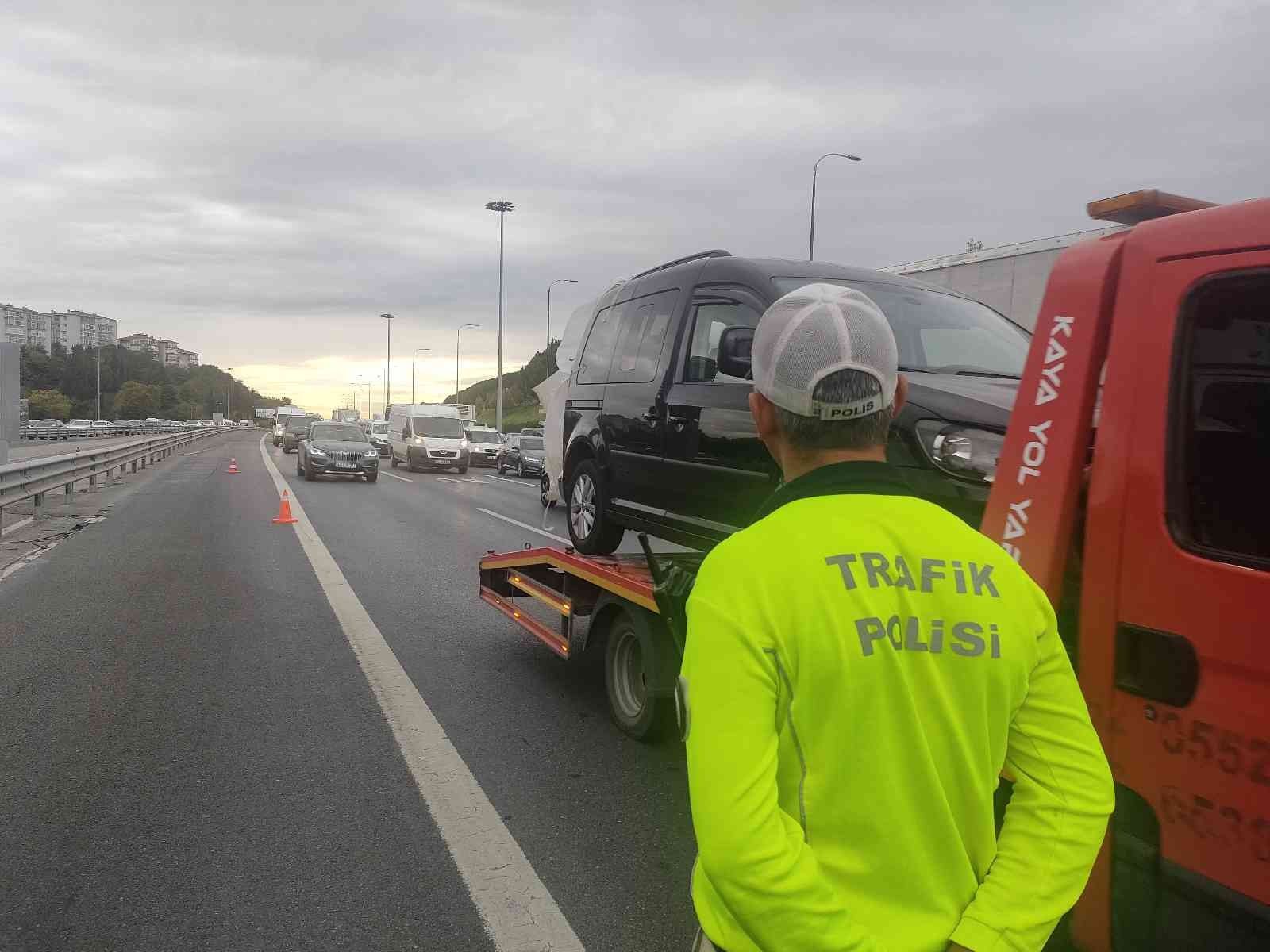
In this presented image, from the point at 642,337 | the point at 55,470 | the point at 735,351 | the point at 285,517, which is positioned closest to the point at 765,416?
the point at 735,351

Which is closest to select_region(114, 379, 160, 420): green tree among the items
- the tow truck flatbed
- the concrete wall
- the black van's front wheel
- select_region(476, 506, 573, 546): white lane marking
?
select_region(476, 506, 573, 546): white lane marking

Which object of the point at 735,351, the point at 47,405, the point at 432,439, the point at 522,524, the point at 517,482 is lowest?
the point at 517,482

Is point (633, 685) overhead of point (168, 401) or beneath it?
beneath

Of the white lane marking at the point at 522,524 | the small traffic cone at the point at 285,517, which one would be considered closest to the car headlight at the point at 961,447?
the white lane marking at the point at 522,524

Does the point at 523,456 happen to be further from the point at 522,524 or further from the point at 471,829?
the point at 471,829

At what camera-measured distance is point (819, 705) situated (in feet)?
4.23

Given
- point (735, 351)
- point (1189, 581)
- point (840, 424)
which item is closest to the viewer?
point (840, 424)

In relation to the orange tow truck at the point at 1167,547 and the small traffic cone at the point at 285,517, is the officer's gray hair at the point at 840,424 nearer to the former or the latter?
the orange tow truck at the point at 1167,547

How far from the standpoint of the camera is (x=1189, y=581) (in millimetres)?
2197

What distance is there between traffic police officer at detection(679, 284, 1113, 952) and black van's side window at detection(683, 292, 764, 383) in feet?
11.3

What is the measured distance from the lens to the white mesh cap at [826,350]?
54.6 inches

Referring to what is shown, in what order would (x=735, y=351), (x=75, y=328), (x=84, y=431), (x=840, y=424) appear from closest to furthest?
(x=840, y=424)
(x=735, y=351)
(x=84, y=431)
(x=75, y=328)

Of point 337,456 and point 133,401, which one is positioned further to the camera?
point 133,401

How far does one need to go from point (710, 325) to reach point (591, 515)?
181 centimetres
